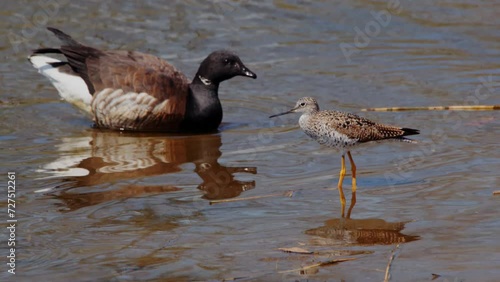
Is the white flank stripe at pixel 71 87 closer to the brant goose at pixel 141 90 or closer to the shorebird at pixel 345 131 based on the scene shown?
the brant goose at pixel 141 90

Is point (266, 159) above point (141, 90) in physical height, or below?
below

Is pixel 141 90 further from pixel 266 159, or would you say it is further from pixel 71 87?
pixel 266 159

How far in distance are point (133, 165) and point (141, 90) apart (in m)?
1.81

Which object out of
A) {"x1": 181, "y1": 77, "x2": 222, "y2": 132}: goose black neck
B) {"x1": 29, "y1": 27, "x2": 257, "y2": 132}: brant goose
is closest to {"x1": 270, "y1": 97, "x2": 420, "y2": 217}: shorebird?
{"x1": 181, "y1": 77, "x2": 222, "y2": 132}: goose black neck

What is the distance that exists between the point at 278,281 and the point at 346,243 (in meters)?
0.98

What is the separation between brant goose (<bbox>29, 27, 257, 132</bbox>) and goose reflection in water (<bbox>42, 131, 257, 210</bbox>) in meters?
0.23

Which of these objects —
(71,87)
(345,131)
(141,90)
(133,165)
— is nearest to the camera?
(345,131)

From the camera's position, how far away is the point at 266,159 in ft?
30.5

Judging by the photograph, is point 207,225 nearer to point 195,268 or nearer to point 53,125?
point 195,268

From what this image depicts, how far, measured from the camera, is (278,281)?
5.85m

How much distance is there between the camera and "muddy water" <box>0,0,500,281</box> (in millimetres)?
6391

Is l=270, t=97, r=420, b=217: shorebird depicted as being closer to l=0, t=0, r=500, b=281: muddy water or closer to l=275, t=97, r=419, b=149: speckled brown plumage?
l=275, t=97, r=419, b=149: speckled brown plumage

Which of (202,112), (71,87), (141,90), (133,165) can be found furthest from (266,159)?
(71,87)

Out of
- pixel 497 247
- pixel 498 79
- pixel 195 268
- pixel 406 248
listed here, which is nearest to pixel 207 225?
pixel 195 268
